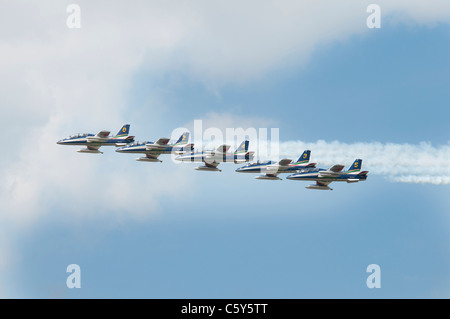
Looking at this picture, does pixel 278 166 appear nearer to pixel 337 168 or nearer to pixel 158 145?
pixel 337 168

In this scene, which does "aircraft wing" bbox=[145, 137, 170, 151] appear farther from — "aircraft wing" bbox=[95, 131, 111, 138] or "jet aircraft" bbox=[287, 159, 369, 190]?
"jet aircraft" bbox=[287, 159, 369, 190]

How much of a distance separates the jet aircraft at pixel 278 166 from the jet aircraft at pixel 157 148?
11.2m

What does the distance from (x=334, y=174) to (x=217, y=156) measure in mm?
18607

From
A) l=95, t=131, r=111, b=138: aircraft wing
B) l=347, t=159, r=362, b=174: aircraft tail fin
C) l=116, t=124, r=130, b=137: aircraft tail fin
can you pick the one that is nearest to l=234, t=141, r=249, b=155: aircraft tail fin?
l=347, t=159, r=362, b=174: aircraft tail fin

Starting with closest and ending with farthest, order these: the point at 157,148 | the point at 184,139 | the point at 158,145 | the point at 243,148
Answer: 1. the point at 158,145
2. the point at 157,148
3. the point at 243,148
4. the point at 184,139

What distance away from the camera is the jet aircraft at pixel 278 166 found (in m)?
169

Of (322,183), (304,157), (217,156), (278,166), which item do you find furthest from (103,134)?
(322,183)

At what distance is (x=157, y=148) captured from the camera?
170750 millimetres

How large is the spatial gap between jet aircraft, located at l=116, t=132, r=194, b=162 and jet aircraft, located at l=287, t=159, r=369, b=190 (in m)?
17.7

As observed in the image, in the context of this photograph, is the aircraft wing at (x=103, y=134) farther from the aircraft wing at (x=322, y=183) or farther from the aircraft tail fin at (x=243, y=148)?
the aircraft wing at (x=322, y=183)

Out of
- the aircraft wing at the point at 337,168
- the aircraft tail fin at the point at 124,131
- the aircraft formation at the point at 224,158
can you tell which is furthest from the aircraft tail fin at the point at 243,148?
the aircraft tail fin at the point at 124,131
